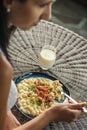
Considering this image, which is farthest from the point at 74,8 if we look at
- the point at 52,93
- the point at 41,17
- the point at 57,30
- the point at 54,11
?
the point at 41,17

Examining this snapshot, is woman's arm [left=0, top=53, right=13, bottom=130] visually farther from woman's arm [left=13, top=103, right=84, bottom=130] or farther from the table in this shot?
the table

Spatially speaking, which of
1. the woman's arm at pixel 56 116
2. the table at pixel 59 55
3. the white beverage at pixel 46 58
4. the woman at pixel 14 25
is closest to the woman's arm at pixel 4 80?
the woman at pixel 14 25

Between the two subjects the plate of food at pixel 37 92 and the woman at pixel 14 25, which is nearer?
the woman at pixel 14 25

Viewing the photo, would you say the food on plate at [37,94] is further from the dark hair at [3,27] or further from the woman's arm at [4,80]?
the dark hair at [3,27]

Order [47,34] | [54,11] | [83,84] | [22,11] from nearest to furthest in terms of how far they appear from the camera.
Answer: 1. [22,11]
2. [83,84]
3. [47,34]
4. [54,11]

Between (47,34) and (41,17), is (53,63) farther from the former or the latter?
(41,17)

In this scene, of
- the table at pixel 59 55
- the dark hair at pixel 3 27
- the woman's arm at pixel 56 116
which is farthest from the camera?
the table at pixel 59 55

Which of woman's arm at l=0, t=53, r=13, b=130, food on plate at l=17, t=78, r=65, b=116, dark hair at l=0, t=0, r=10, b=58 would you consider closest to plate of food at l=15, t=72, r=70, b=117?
food on plate at l=17, t=78, r=65, b=116

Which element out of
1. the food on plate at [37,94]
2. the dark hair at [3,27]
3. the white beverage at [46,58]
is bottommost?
the food on plate at [37,94]
